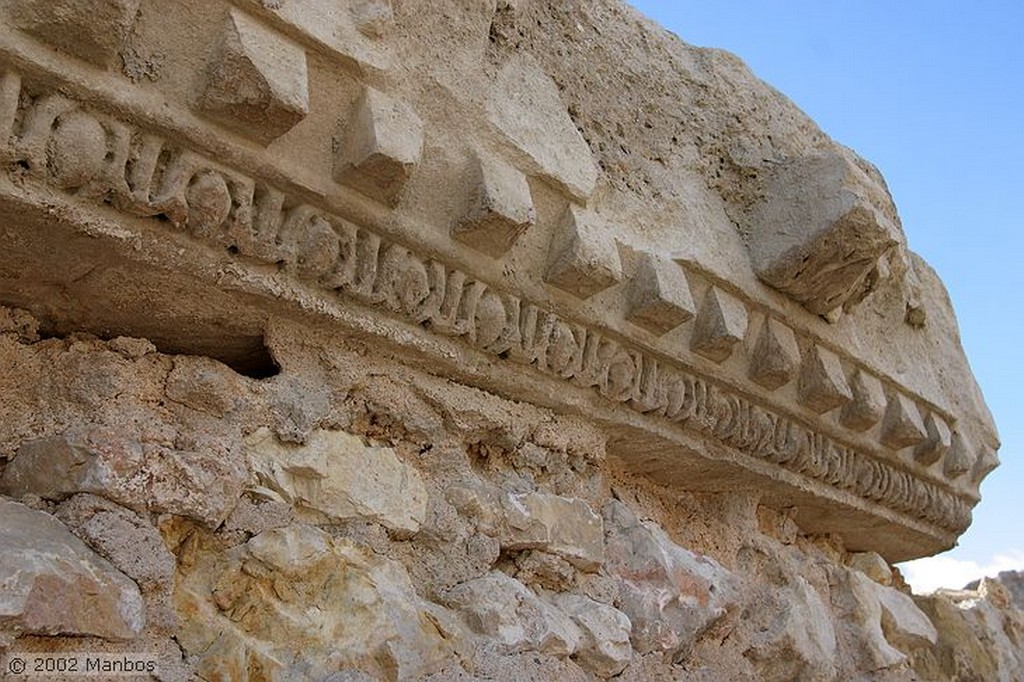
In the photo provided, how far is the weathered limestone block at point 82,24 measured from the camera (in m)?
1.19

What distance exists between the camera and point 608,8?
2146 millimetres

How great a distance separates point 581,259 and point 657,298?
20 cm

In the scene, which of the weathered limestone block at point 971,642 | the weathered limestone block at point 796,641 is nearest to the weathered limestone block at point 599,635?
the weathered limestone block at point 796,641

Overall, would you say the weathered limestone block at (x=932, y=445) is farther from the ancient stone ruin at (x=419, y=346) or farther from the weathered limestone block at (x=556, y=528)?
the weathered limestone block at (x=556, y=528)

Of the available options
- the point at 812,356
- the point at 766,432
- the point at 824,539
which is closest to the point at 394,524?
the point at 766,432

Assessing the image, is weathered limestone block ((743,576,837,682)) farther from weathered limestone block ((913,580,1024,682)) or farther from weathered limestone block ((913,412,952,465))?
weathered limestone block ((913,580,1024,682))

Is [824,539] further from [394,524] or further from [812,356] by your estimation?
[394,524]

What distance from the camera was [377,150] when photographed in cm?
145

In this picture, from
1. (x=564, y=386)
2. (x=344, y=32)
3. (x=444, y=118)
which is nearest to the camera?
(x=344, y=32)

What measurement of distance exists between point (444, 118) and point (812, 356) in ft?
3.54

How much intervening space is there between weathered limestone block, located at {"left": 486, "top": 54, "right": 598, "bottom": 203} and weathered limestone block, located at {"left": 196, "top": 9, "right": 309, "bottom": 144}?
16.8 inches

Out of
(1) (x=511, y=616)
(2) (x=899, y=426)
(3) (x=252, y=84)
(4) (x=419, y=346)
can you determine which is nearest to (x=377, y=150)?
(3) (x=252, y=84)

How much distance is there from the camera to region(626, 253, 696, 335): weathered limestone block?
186cm

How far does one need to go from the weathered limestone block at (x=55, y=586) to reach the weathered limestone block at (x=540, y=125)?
94cm
